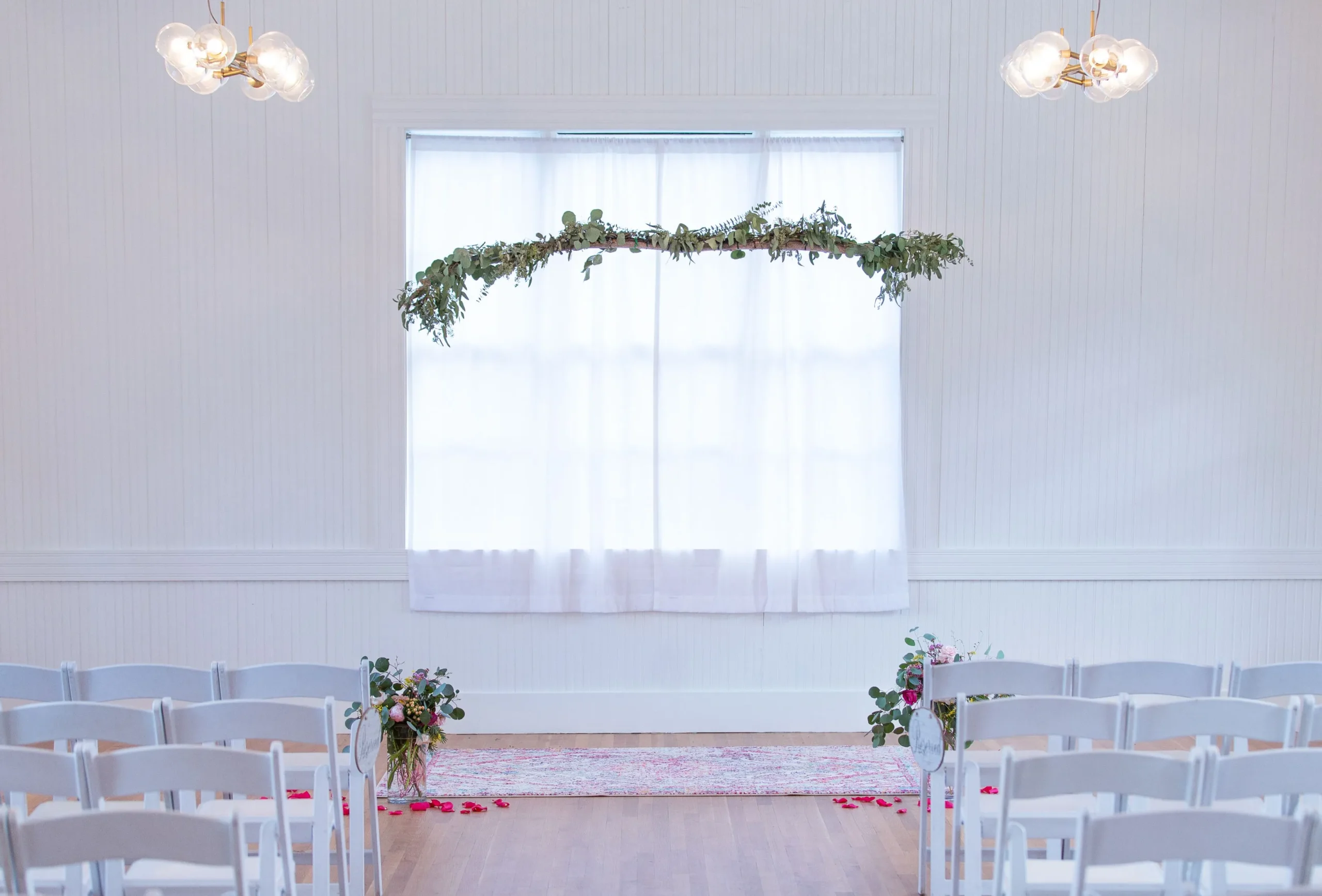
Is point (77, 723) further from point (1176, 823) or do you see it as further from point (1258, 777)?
point (1258, 777)

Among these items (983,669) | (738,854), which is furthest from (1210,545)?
(738,854)

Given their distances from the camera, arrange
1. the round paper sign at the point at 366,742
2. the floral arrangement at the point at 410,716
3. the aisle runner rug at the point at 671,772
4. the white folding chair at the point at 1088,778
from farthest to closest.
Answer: the aisle runner rug at the point at 671,772 < the floral arrangement at the point at 410,716 < the round paper sign at the point at 366,742 < the white folding chair at the point at 1088,778

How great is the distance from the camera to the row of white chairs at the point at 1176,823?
6.42ft

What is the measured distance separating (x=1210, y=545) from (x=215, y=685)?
5.28 m

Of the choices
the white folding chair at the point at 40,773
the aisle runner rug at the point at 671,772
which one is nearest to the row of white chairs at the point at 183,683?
the white folding chair at the point at 40,773

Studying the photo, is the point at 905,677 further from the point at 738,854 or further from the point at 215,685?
the point at 215,685

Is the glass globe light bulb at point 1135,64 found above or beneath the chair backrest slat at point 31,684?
above

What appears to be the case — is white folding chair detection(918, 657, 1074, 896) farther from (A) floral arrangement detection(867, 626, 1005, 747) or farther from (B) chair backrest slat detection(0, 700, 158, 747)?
(B) chair backrest slat detection(0, 700, 158, 747)

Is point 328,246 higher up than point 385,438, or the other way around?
point 328,246

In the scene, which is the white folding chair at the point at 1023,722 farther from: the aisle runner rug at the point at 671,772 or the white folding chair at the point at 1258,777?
the aisle runner rug at the point at 671,772

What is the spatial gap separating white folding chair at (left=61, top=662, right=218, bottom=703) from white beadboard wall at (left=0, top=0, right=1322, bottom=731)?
6.87 feet

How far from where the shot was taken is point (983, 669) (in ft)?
11.3

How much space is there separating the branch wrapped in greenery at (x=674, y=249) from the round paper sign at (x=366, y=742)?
1.75 meters

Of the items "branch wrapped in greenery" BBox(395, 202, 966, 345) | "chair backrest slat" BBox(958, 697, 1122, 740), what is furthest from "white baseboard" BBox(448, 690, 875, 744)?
"chair backrest slat" BBox(958, 697, 1122, 740)
